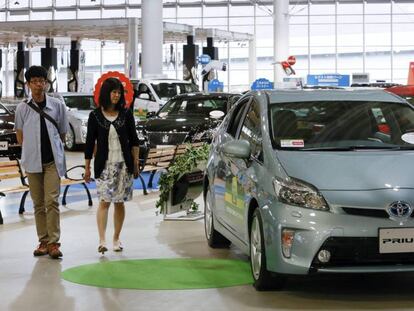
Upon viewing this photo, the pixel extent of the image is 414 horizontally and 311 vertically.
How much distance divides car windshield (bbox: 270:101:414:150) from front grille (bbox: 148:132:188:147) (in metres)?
8.86

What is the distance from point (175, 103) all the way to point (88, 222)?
796 cm

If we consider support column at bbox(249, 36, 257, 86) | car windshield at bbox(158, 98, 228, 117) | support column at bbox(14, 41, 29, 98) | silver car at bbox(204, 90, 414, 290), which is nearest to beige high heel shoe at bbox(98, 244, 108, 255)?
silver car at bbox(204, 90, 414, 290)

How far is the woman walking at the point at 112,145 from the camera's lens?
7812 mm

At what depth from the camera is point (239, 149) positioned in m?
6.66

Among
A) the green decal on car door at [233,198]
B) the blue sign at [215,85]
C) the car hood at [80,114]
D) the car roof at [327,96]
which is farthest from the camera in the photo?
the blue sign at [215,85]

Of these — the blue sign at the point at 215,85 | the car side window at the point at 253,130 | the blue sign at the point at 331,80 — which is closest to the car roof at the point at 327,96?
the car side window at the point at 253,130

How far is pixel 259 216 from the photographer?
245 inches

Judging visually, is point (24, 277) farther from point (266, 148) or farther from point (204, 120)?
point (204, 120)

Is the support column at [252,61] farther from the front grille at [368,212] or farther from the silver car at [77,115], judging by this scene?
the front grille at [368,212]

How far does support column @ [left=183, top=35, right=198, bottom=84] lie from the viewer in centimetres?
3569

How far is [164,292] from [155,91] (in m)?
18.8

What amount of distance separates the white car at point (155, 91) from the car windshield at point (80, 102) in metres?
2.49

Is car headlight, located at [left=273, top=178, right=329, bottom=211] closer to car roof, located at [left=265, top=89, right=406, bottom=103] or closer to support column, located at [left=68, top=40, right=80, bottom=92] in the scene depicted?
car roof, located at [left=265, top=89, right=406, bottom=103]

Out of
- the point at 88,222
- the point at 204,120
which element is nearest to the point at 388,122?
the point at 88,222
